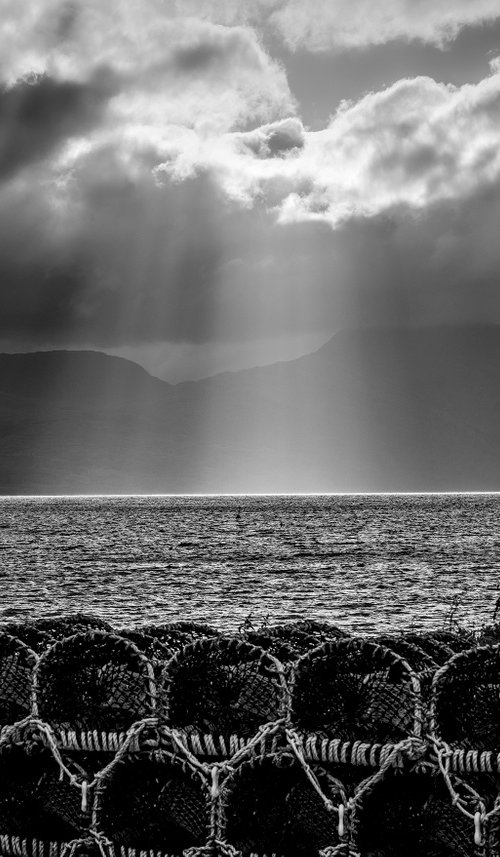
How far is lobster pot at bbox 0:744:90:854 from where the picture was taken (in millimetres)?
6895

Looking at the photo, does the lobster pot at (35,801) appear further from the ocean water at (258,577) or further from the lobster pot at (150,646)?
the ocean water at (258,577)


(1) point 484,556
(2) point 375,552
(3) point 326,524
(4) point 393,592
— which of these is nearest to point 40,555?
(2) point 375,552

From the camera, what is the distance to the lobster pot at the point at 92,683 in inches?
270

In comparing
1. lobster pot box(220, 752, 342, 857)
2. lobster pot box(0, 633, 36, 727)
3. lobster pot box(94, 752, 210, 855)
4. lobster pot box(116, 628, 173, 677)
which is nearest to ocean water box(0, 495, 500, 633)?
lobster pot box(116, 628, 173, 677)

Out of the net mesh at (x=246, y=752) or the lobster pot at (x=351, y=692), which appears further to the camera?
the lobster pot at (x=351, y=692)

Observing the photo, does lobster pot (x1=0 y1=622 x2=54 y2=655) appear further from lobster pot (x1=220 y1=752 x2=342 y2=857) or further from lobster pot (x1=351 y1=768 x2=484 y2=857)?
lobster pot (x1=351 y1=768 x2=484 y2=857)

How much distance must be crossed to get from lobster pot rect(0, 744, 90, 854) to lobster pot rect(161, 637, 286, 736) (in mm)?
1052

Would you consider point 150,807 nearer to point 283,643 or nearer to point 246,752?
point 246,752

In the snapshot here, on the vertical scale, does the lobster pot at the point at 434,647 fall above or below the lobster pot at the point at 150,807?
above

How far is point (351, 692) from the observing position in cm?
651

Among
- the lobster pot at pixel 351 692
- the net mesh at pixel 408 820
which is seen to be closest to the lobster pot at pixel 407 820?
the net mesh at pixel 408 820

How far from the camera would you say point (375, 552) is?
331 ft

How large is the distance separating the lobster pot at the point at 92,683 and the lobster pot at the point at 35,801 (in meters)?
0.34

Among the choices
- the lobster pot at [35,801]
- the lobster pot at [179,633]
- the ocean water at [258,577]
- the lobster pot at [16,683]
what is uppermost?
the lobster pot at [179,633]
